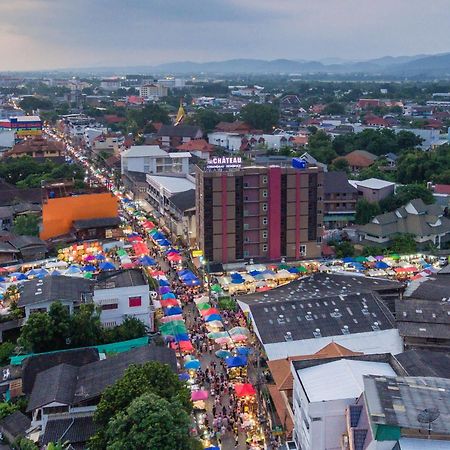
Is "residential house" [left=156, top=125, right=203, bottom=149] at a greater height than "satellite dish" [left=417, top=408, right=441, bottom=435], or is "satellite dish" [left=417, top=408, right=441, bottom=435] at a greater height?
"residential house" [left=156, top=125, right=203, bottom=149]

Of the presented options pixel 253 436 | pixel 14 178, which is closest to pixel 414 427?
pixel 253 436

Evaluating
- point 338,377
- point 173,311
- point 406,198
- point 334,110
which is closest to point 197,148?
point 406,198

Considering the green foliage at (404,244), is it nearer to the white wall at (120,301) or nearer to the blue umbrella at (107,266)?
the blue umbrella at (107,266)

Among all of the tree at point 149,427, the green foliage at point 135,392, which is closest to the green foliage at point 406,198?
the green foliage at point 135,392

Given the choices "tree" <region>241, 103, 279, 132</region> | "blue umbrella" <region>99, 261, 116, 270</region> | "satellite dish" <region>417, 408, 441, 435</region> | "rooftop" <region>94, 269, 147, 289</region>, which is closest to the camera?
"satellite dish" <region>417, 408, 441, 435</region>

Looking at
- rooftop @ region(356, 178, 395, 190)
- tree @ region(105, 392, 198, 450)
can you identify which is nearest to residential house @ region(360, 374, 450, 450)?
tree @ region(105, 392, 198, 450)

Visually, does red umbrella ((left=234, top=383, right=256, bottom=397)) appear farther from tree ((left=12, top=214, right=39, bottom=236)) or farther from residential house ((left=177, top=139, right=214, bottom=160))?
residential house ((left=177, top=139, right=214, bottom=160))
